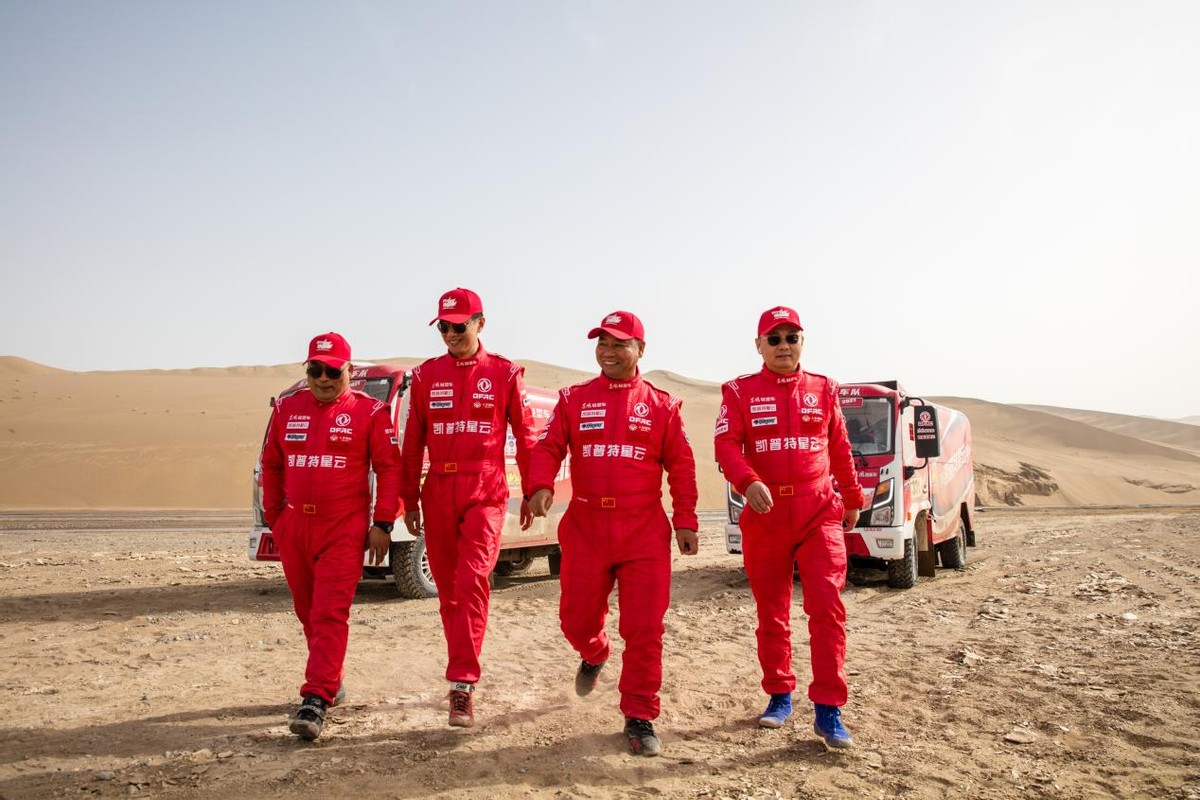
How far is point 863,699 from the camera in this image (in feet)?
17.6

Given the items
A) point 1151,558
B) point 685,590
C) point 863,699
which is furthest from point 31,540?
point 1151,558

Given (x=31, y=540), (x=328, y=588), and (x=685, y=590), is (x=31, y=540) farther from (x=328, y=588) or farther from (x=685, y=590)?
(x=328, y=588)

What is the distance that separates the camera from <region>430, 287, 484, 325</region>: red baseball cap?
5.11 metres

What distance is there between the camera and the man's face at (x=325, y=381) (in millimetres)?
5000

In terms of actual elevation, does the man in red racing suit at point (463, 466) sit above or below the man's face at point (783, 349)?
below

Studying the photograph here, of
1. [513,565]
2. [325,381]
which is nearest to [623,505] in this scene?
[325,381]

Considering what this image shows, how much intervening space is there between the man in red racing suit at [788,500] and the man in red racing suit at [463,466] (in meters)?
1.21

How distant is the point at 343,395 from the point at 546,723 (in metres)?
2.18

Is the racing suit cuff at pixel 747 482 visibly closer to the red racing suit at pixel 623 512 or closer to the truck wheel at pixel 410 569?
the red racing suit at pixel 623 512

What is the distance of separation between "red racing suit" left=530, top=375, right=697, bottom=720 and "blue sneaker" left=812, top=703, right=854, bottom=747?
812mm

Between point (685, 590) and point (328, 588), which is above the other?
point (328, 588)

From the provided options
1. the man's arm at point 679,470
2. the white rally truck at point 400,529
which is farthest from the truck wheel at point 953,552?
the man's arm at point 679,470

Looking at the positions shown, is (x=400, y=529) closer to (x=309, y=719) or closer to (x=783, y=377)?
(x=309, y=719)

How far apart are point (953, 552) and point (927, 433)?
306 cm
